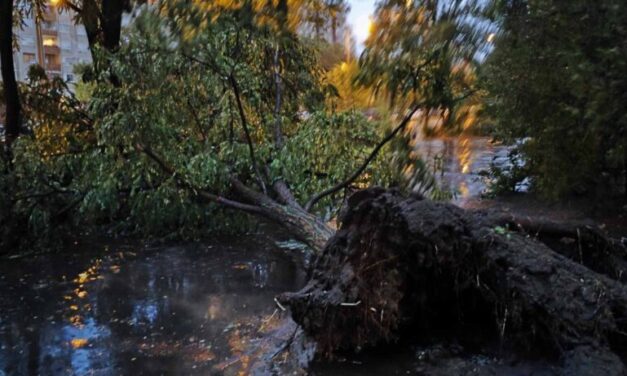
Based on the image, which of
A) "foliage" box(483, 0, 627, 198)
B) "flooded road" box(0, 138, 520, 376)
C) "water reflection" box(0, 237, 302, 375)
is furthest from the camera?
"foliage" box(483, 0, 627, 198)

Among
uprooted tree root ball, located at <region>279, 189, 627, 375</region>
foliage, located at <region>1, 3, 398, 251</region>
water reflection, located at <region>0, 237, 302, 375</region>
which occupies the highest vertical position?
foliage, located at <region>1, 3, 398, 251</region>

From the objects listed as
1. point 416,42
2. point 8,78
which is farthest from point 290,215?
point 8,78

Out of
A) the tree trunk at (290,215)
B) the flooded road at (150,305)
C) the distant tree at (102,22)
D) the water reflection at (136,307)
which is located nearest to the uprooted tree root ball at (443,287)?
the flooded road at (150,305)

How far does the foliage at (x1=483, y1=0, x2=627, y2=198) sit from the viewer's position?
5453 millimetres

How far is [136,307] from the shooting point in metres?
5.62

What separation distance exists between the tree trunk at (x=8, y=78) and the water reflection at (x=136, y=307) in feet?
8.84

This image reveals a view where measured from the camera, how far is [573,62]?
229 inches

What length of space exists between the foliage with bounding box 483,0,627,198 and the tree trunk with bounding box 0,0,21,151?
22.9 feet

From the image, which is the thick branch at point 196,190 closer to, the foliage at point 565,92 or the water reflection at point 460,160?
the water reflection at point 460,160

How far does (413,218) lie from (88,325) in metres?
3.02

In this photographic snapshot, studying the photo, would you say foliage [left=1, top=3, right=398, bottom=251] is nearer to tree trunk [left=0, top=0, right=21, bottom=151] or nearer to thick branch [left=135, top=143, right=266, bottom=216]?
thick branch [left=135, top=143, right=266, bottom=216]

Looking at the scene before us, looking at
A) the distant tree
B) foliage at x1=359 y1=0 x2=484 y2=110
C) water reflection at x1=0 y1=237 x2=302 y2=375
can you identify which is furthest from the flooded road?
the distant tree

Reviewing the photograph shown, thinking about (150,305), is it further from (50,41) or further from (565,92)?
(50,41)

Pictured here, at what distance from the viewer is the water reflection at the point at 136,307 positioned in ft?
14.5
